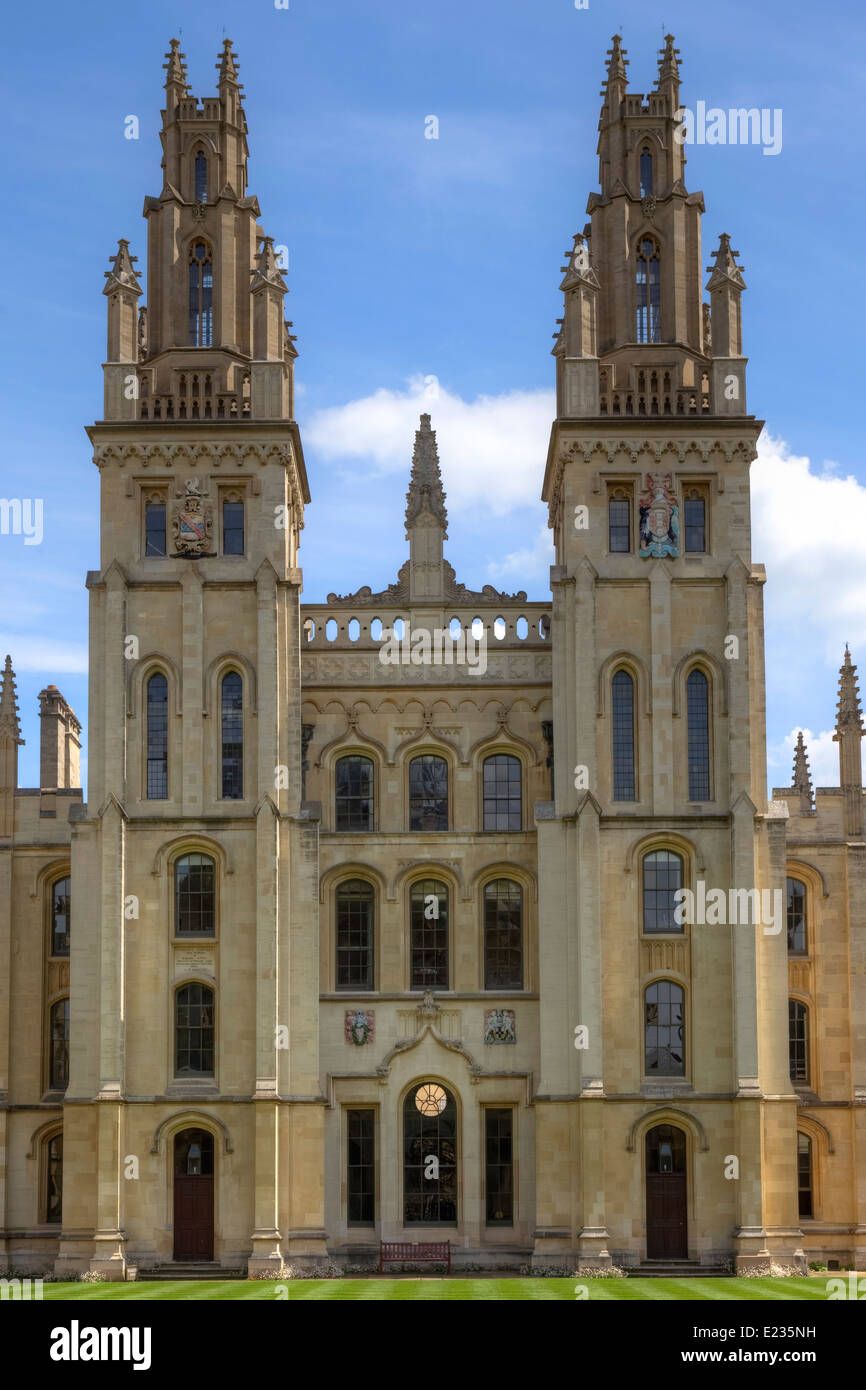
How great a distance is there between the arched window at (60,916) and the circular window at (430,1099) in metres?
10.4

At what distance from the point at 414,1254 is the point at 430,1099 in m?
3.78

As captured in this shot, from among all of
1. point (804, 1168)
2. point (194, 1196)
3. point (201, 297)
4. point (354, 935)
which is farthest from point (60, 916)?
point (804, 1168)

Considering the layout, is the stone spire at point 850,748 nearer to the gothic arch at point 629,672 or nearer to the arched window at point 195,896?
the gothic arch at point 629,672

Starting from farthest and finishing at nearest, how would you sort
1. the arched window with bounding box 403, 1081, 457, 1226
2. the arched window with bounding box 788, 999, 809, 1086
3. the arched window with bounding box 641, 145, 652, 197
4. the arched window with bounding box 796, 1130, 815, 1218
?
the arched window with bounding box 641, 145, 652, 197 < the arched window with bounding box 788, 999, 809, 1086 < the arched window with bounding box 796, 1130, 815, 1218 < the arched window with bounding box 403, 1081, 457, 1226

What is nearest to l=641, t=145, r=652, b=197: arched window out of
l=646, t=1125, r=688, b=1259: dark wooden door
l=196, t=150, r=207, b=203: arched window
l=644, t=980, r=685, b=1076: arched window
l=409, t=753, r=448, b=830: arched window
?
l=196, t=150, r=207, b=203: arched window

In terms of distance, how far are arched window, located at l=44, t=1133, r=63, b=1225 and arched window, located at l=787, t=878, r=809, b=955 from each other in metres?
19.9

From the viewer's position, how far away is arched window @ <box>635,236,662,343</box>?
166ft

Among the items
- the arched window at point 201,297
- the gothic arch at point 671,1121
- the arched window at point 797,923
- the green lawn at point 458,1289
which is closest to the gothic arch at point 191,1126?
the green lawn at point 458,1289

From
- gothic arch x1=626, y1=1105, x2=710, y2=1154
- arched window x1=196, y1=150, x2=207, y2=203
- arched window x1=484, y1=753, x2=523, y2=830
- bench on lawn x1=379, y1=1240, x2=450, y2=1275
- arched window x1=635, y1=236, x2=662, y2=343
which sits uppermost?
arched window x1=196, y1=150, x2=207, y2=203

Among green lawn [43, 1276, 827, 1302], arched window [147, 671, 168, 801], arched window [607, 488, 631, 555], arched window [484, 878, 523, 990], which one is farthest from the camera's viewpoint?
arched window [607, 488, 631, 555]

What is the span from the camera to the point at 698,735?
4766cm

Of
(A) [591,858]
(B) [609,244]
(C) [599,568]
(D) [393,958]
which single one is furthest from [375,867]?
(B) [609,244]

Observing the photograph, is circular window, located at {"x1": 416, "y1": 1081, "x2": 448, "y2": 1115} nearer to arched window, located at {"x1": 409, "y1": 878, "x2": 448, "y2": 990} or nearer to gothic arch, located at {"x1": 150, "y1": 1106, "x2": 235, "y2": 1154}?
arched window, located at {"x1": 409, "y1": 878, "x2": 448, "y2": 990}

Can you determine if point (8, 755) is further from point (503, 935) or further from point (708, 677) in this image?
point (708, 677)
